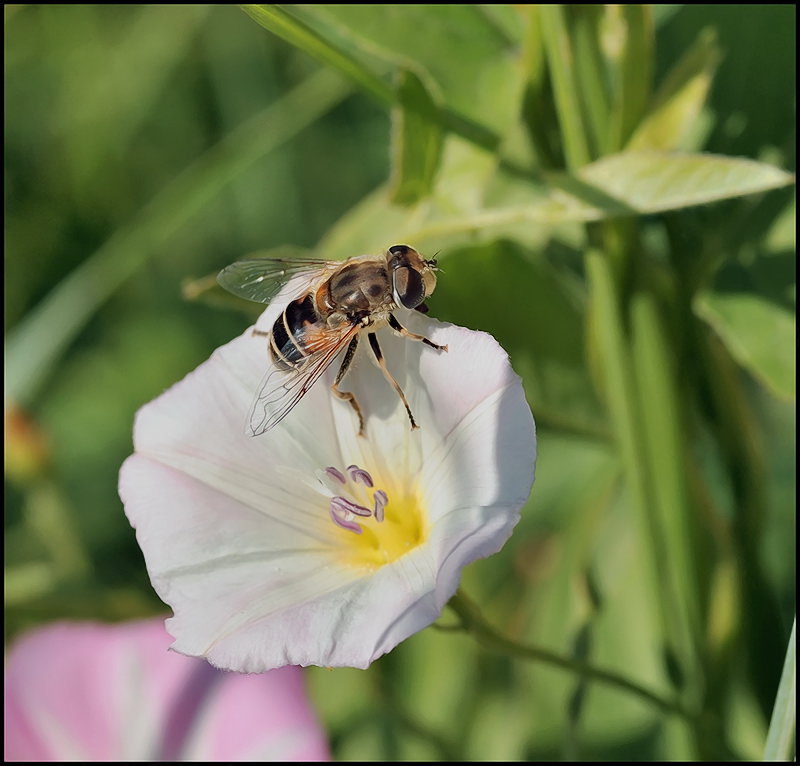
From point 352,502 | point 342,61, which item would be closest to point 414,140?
point 342,61

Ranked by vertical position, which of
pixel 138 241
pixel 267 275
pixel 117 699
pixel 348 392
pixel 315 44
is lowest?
pixel 117 699

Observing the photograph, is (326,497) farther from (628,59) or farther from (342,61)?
(628,59)

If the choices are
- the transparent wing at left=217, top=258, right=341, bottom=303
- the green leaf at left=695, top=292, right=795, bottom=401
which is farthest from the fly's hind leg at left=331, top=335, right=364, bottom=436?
the green leaf at left=695, top=292, right=795, bottom=401

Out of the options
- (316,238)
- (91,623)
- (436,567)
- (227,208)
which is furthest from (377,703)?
(227,208)

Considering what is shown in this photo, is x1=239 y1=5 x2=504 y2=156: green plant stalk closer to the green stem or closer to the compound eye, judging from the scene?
the compound eye

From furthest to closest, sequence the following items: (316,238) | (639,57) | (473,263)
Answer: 1. (316,238)
2. (473,263)
3. (639,57)

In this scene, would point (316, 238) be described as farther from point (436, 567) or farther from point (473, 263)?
point (436, 567)

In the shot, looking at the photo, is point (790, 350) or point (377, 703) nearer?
point (790, 350)

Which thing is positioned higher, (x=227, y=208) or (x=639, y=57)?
(x=227, y=208)

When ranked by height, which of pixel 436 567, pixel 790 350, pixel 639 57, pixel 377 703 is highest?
pixel 639 57
